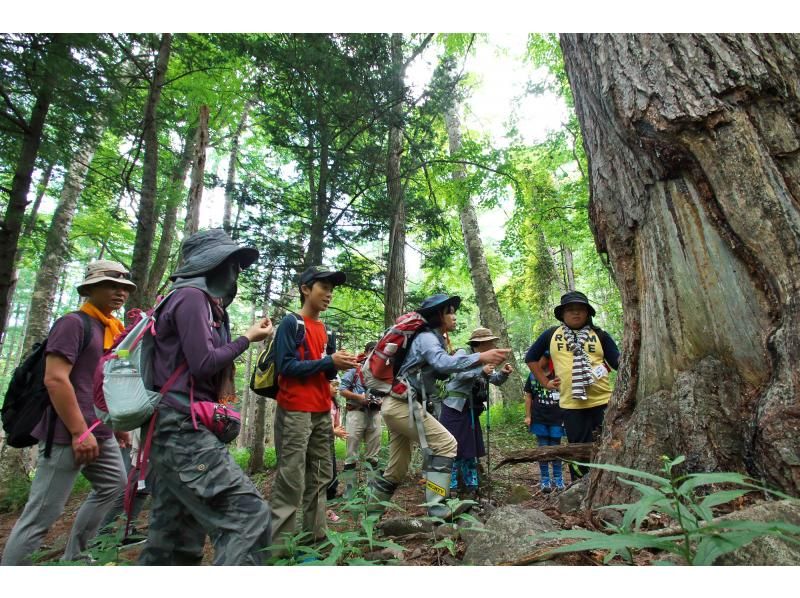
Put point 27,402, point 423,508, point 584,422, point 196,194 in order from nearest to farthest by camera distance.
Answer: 1. point 27,402
2. point 584,422
3. point 423,508
4. point 196,194

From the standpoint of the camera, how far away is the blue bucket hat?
2447 mm

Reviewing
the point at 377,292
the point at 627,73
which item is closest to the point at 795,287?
the point at 627,73

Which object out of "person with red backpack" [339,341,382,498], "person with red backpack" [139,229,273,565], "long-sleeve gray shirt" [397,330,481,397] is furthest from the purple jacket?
"person with red backpack" [339,341,382,498]

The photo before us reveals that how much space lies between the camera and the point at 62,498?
9.41ft

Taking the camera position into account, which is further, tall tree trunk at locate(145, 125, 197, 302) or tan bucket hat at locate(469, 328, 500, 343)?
tall tree trunk at locate(145, 125, 197, 302)

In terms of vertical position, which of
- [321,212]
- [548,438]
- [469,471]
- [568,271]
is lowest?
[469,471]

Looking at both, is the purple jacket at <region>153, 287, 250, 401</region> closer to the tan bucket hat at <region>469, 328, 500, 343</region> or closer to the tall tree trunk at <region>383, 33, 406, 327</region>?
the tan bucket hat at <region>469, 328, 500, 343</region>

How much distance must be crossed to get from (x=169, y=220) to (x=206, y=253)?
28.4ft

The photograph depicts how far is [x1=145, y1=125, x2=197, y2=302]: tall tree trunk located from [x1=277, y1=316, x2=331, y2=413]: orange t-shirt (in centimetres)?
446

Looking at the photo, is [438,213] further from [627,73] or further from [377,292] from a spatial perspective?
[627,73]

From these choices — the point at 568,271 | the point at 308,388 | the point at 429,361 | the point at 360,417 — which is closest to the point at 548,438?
the point at 429,361

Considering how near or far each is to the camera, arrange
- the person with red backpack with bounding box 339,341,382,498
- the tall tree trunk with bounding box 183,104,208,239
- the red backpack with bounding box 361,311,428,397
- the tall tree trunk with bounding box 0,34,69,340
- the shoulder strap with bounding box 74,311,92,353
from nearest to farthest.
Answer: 1. the shoulder strap with bounding box 74,311,92,353
2. the tall tree trunk with bounding box 0,34,69,340
3. the red backpack with bounding box 361,311,428,397
4. the person with red backpack with bounding box 339,341,382,498
5. the tall tree trunk with bounding box 183,104,208,239

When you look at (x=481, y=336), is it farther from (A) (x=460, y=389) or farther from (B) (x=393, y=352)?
(B) (x=393, y=352)

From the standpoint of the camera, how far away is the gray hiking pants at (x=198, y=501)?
2008 mm
